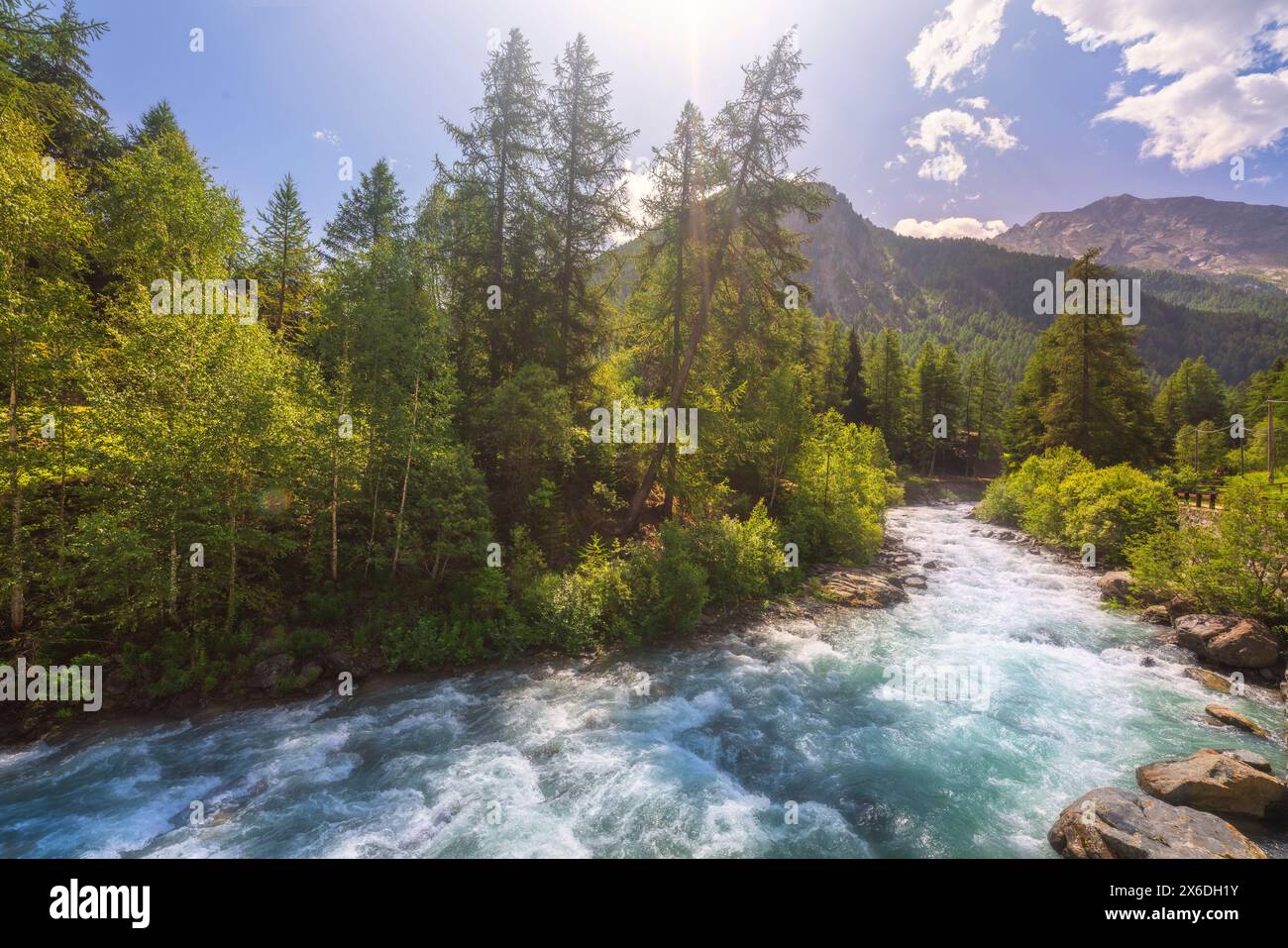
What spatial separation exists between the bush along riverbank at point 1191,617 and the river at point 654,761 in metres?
0.59

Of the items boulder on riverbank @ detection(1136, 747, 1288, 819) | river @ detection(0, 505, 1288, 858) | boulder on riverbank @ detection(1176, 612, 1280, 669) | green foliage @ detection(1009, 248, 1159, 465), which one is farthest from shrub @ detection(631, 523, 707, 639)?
green foliage @ detection(1009, 248, 1159, 465)

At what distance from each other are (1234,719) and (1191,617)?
19.2ft

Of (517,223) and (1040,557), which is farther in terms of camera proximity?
(1040,557)

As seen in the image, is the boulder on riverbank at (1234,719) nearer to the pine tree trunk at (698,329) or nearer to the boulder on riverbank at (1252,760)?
the boulder on riverbank at (1252,760)

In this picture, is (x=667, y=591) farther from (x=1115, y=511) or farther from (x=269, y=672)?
(x=1115, y=511)

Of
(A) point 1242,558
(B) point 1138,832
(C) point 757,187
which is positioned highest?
(C) point 757,187

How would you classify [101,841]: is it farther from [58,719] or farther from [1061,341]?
[1061,341]

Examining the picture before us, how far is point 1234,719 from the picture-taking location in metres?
10.6

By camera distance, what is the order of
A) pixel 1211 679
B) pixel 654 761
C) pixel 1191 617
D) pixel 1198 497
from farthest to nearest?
pixel 1198 497 → pixel 1191 617 → pixel 1211 679 → pixel 654 761

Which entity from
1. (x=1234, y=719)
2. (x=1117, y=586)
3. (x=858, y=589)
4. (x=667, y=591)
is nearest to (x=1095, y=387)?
(x=1117, y=586)

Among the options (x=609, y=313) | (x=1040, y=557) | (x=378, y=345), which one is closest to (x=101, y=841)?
(x=378, y=345)
